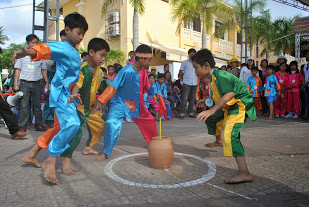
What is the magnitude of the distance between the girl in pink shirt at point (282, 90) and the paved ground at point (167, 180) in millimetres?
5001

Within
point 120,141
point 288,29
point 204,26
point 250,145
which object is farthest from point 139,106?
point 288,29

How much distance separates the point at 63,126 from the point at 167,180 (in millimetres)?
1418

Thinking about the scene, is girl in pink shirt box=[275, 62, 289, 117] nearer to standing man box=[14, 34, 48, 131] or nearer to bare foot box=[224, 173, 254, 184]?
bare foot box=[224, 173, 254, 184]

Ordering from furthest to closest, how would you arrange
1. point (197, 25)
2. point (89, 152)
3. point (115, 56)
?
point (197, 25), point (115, 56), point (89, 152)

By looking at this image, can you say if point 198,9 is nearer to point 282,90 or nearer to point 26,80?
point 282,90

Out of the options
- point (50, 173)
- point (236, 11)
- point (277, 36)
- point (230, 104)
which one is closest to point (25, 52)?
point (50, 173)

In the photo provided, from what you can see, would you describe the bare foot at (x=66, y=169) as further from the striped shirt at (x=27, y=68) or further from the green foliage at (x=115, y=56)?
the green foliage at (x=115, y=56)

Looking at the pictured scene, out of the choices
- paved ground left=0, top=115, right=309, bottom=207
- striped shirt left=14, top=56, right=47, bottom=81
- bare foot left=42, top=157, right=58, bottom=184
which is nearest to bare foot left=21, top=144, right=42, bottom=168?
paved ground left=0, top=115, right=309, bottom=207

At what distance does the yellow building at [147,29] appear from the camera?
21.4 meters

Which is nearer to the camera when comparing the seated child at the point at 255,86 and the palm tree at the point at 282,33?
the seated child at the point at 255,86

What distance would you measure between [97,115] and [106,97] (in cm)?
47

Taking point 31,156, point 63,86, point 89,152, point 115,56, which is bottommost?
point 89,152

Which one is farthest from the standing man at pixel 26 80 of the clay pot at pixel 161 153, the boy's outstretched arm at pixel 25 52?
the clay pot at pixel 161 153

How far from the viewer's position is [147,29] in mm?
22547
